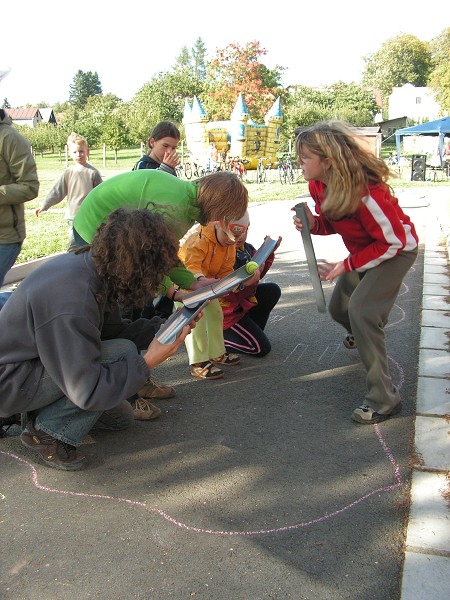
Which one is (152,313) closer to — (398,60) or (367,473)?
(367,473)

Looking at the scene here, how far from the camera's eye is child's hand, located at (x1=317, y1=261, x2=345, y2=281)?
11.9 ft

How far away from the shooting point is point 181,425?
139 inches

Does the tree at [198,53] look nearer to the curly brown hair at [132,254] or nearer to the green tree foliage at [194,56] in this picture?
the green tree foliage at [194,56]

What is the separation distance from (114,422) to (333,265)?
5.25 ft

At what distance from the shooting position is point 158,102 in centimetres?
5312

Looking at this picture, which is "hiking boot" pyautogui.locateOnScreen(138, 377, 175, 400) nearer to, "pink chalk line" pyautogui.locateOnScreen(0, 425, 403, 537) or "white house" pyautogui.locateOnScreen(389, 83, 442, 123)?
"pink chalk line" pyautogui.locateOnScreen(0, 425, 403, 537)

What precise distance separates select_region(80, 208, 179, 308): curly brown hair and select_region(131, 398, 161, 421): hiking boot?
40.7 inches

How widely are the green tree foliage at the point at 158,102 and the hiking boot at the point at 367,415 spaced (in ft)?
104

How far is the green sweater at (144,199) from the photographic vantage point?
A: 3318 millimetres

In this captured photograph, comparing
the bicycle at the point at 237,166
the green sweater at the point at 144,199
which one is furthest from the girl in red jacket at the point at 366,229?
the bicycle at the point at 237,166

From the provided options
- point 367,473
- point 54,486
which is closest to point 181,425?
point 54,486

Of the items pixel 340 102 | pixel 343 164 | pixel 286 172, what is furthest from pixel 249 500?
pixel 340 102

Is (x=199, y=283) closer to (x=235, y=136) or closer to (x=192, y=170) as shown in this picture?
(x=192, y=170)

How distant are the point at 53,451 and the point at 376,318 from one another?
1.85 metres
